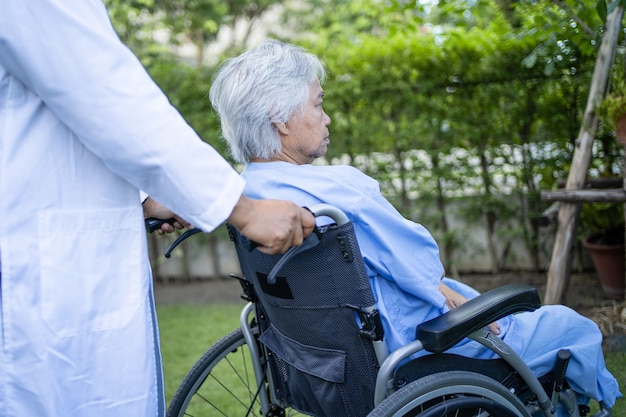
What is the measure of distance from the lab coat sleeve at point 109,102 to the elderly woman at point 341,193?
442 mm

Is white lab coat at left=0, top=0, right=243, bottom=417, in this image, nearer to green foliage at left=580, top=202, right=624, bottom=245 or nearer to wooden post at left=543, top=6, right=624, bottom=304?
wooden post at left=543, top=6, right=624, bottom=304

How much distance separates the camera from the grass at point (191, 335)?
3.43 meters

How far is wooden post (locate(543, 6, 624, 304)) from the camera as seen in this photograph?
12.4 feet

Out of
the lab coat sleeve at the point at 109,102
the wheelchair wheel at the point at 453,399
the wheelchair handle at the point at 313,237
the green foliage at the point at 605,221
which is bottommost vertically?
the green foliage at the point at 605,221

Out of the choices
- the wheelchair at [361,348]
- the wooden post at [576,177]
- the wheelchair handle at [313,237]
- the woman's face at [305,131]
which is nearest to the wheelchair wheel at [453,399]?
→ the wheelchair at [361,348]

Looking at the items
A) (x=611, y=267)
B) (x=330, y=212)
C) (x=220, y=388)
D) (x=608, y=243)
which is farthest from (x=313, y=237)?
(x=608, y=243)

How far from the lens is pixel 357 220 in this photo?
1771 millimetres

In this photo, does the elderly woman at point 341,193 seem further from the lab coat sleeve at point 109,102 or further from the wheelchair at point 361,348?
the lab coat sleeve at point 109,102

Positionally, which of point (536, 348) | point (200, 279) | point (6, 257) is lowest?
point (200, 279)

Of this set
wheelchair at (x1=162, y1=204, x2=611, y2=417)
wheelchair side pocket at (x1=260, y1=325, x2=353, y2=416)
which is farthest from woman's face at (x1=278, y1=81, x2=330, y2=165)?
wheelchair side pocket at (x1=260, y1=325, x2=353, y2=416)

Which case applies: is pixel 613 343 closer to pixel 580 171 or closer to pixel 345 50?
pixel 580 171

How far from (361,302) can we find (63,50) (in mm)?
870

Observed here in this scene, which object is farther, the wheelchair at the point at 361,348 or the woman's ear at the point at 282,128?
the woman's ear at the point at 282,128

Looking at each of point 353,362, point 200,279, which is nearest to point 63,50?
point 353,362
